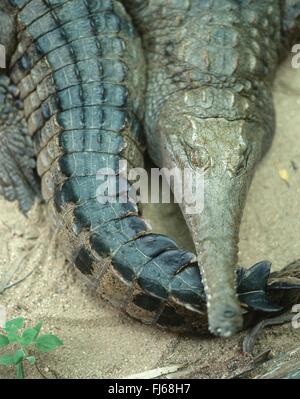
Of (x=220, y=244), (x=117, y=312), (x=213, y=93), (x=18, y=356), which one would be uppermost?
(x=213, y=93)

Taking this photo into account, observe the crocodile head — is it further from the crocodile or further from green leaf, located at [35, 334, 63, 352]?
green leaf, located at [35, 334, 63, 352]

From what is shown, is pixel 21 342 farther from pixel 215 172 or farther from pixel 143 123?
pixel 143 123

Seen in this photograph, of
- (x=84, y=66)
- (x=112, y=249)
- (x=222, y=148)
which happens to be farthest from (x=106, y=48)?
(x=112, y=249)

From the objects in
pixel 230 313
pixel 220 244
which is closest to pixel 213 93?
pixel 220 244

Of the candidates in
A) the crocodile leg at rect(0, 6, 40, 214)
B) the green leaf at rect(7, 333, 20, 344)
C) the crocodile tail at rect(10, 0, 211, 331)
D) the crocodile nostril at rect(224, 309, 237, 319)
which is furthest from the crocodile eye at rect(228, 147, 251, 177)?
the green leaf at rect(7, 333, 20, 344)

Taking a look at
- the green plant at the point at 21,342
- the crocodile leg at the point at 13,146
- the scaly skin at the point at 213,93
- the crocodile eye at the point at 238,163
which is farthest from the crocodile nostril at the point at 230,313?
the crocodile leg at the point at 13,146

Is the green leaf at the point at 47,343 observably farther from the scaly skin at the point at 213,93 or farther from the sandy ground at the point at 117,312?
the scaly skin at the point at 213,93
